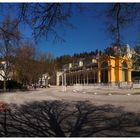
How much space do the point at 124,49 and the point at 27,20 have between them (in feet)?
8.20

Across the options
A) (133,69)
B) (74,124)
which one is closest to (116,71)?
(133,69)

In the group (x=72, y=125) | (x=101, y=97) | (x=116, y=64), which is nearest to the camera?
(x=116, y=64)

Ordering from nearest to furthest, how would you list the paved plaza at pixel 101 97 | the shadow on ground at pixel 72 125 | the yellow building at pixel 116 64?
1. the shadow on ground at pixel 72 125
2. the yellow building at pixel 116 64
3. the paved plaza at pixel 101 97

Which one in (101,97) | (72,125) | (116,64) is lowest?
(72,125)

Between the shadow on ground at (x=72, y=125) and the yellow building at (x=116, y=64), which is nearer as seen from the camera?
the shadow on ground at (x=72, y=125)

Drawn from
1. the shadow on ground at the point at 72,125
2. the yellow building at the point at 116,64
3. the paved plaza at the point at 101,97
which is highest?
the yellow building at the point at 116,64

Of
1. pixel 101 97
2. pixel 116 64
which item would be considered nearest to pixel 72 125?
pixel 116 64

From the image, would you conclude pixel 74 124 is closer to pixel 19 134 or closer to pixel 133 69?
pixel 19 134

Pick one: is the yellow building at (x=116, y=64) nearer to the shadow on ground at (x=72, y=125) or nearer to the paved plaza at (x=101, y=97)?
the shadow on ground at (x=72, y=125)

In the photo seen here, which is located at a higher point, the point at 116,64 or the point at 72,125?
the point at 116,64

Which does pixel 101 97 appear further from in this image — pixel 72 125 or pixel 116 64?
pixel 116 64

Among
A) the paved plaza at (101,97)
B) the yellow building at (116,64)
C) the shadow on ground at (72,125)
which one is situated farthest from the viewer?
the paved plaza at (101,97)

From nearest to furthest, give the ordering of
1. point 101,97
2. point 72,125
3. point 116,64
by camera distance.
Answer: point 116,64 < point 72,125 < point 101,97

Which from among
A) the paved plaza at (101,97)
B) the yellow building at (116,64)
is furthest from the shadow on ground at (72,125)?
the paved plaza at (101,97)
